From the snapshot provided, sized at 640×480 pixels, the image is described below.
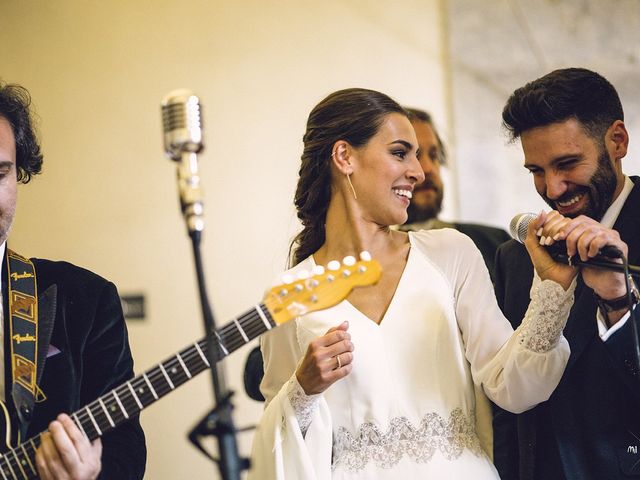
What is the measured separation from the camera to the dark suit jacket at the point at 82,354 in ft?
6.86

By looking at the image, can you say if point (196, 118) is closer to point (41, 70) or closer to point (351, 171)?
point (351, 171)

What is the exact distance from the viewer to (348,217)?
8.12ft

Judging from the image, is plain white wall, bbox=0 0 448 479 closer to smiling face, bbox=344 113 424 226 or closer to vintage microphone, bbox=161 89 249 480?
smiling face, bbox=344 113 424 226

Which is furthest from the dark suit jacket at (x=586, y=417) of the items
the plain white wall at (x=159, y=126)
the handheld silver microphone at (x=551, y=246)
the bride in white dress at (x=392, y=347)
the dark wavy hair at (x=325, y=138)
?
the plain white wall at (x=159, y=126)

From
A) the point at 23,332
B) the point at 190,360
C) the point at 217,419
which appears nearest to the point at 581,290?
the point at 190,360

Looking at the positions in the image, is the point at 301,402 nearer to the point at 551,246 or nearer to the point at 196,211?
the point at 551,246

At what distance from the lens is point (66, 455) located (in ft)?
6.15

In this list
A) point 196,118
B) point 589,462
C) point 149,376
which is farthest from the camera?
point 589,462

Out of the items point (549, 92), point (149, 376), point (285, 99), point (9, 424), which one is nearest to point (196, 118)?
point (149, 376)

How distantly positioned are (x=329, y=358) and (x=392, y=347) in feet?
0.84

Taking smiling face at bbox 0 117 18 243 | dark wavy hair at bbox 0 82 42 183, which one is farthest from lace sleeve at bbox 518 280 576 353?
dark wavy hair at bbox 0 82 42 183

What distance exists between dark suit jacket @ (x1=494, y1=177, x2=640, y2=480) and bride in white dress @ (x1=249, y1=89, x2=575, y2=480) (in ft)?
0.35

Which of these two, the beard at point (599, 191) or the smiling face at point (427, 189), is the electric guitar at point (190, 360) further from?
the smiling face at point (427, 189)

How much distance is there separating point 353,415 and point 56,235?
103 inches
